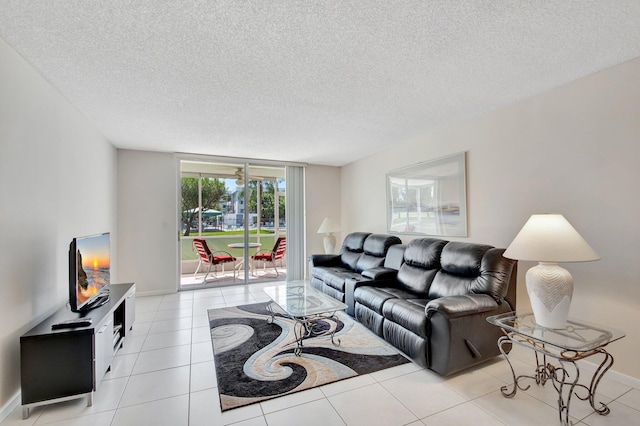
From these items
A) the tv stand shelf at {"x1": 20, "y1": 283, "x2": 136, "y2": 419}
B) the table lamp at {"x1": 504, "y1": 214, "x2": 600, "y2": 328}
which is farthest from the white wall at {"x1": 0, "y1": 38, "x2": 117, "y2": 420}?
the table lamp at {"x1": 504, "y1": 214, "x2": 600, "y2": 328}

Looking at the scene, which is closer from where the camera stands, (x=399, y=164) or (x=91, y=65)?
(x=91, y=65)

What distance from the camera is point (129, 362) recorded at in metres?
2.64

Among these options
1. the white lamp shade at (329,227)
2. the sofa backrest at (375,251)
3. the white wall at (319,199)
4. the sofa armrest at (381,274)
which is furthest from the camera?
the white wall at (319,199)

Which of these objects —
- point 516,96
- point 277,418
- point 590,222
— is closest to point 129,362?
point 277,418

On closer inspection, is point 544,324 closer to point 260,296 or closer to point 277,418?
point 277,418

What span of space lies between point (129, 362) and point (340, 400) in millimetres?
1970

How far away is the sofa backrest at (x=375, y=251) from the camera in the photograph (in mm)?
4344

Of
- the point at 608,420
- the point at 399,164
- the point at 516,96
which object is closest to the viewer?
the point at 608,420

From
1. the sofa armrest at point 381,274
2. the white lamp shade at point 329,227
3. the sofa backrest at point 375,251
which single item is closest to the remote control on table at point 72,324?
the sofa armrest at point 381,274

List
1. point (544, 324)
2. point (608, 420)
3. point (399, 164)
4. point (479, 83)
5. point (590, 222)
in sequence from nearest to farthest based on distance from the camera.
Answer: point (608, 420), point (544, 324), point (590, 222), point (479, 83), point (399, 164)

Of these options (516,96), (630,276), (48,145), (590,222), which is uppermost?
(516,96)

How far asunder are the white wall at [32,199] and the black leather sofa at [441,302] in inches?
116

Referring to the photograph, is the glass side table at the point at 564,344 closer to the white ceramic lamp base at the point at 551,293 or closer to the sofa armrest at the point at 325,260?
the white ceramic lamp base at the point at 551,293

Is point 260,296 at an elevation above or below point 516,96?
below
